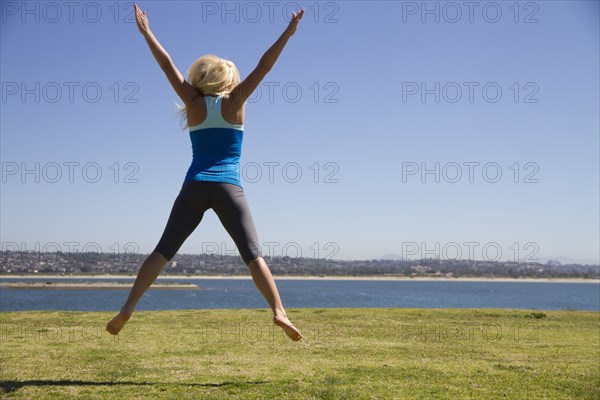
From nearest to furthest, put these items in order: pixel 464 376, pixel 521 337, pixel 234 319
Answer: pixel 464 376, pixel 521 337, pixel 234 319

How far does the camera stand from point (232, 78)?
5098mm

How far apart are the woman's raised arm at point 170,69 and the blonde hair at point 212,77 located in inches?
3.5

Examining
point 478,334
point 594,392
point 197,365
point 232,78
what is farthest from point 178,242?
point 478,334

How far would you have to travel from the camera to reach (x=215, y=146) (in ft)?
16.2

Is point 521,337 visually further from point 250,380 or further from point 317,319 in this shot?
point 250,380

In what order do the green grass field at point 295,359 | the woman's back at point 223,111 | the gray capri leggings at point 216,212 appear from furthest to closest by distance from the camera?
the green grass field at point 295,359 → the woman's back at point 223,111 → the gray capri leggings at point 216,212

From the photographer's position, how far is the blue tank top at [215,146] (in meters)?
4.91

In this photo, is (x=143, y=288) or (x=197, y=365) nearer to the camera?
(x=143, y=288)

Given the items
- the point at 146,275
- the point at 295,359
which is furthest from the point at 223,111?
the point at 295,359

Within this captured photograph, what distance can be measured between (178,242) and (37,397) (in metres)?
3.13

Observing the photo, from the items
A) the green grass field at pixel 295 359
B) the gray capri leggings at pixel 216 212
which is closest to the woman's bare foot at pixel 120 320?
the gray capri leggings at pixel 216 212

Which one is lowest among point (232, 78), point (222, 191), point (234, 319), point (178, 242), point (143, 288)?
point (234, 319)

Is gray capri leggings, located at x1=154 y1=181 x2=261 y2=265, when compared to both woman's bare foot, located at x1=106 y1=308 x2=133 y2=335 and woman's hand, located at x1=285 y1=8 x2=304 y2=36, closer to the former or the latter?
woman's bare foot, located at x1=106 y1=308 x2=133 y2=335

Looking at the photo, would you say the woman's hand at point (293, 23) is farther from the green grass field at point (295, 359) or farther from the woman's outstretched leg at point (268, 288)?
the green grass field at point (295, 359)
